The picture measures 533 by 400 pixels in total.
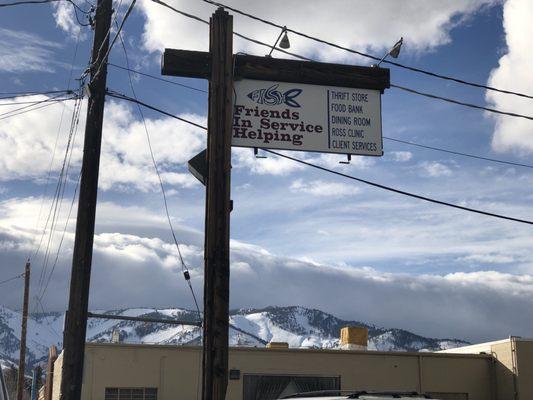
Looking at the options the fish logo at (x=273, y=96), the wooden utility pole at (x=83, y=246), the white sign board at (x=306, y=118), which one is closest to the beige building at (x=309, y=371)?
the wooden utility pole at (x=83, y=246)

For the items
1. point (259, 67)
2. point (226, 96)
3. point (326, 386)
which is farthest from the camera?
point (326, 386)

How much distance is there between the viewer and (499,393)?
29641 millimetres

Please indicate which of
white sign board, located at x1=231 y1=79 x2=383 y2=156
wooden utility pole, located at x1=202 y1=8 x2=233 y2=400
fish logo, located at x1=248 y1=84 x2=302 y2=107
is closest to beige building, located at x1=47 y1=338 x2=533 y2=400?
white sign board, located at x1=231 y1=79 x2=383 y2=156

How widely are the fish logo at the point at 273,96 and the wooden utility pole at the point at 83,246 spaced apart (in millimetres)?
4761

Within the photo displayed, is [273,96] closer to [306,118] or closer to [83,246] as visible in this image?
[306,118]

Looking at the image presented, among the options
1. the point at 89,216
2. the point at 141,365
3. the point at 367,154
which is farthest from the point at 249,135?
the point at 141,365

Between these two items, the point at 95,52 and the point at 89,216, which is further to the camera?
the point at 95,52

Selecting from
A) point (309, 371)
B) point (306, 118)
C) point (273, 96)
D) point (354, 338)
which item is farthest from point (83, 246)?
point (354, 338)

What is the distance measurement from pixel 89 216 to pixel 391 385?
54.3 ft

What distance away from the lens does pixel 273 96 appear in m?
13.4

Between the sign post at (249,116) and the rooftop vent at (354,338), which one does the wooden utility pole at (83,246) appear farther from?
the rooftop vent at (354,338)

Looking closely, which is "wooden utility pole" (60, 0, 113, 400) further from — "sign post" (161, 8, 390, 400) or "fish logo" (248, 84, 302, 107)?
"fish logo" (248, 84, 302, 107)

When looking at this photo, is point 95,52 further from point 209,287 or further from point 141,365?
point 141,365

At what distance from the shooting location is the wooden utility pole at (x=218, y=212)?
1120 cm
